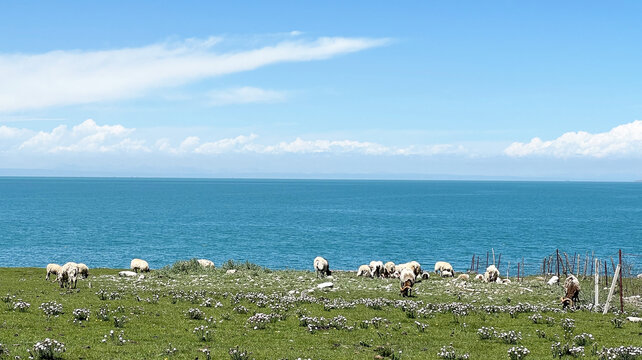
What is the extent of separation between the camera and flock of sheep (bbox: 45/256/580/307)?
29.4 m

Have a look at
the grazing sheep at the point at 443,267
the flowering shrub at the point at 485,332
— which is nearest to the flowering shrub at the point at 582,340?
the flowering shrub at the point at 485,332

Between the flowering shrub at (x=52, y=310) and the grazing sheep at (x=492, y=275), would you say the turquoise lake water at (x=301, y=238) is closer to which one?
the grazing sheep at (x=492, y=275)

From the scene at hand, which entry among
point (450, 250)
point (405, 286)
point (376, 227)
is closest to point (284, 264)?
Answer: point (450, 250)

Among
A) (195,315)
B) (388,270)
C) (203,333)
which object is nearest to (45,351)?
(203,333)

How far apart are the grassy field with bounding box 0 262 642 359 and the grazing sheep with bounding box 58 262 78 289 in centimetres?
168

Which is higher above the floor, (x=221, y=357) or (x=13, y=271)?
(x=221, y=357)

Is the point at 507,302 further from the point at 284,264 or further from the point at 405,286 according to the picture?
the point at 284,264

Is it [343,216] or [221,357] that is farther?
[343,216]

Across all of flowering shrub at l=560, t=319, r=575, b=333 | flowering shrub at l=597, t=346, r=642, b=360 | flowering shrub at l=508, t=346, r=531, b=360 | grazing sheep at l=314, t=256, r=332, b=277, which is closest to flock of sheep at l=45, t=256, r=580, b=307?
grazing sheep at l=314, t=256, r=332, b=277

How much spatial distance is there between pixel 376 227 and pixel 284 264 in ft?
200

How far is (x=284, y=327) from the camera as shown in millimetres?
21016

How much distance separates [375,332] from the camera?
67.5 feet

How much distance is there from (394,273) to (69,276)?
29.6 metres

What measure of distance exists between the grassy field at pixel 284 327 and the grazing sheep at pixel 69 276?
1677 millimetres
